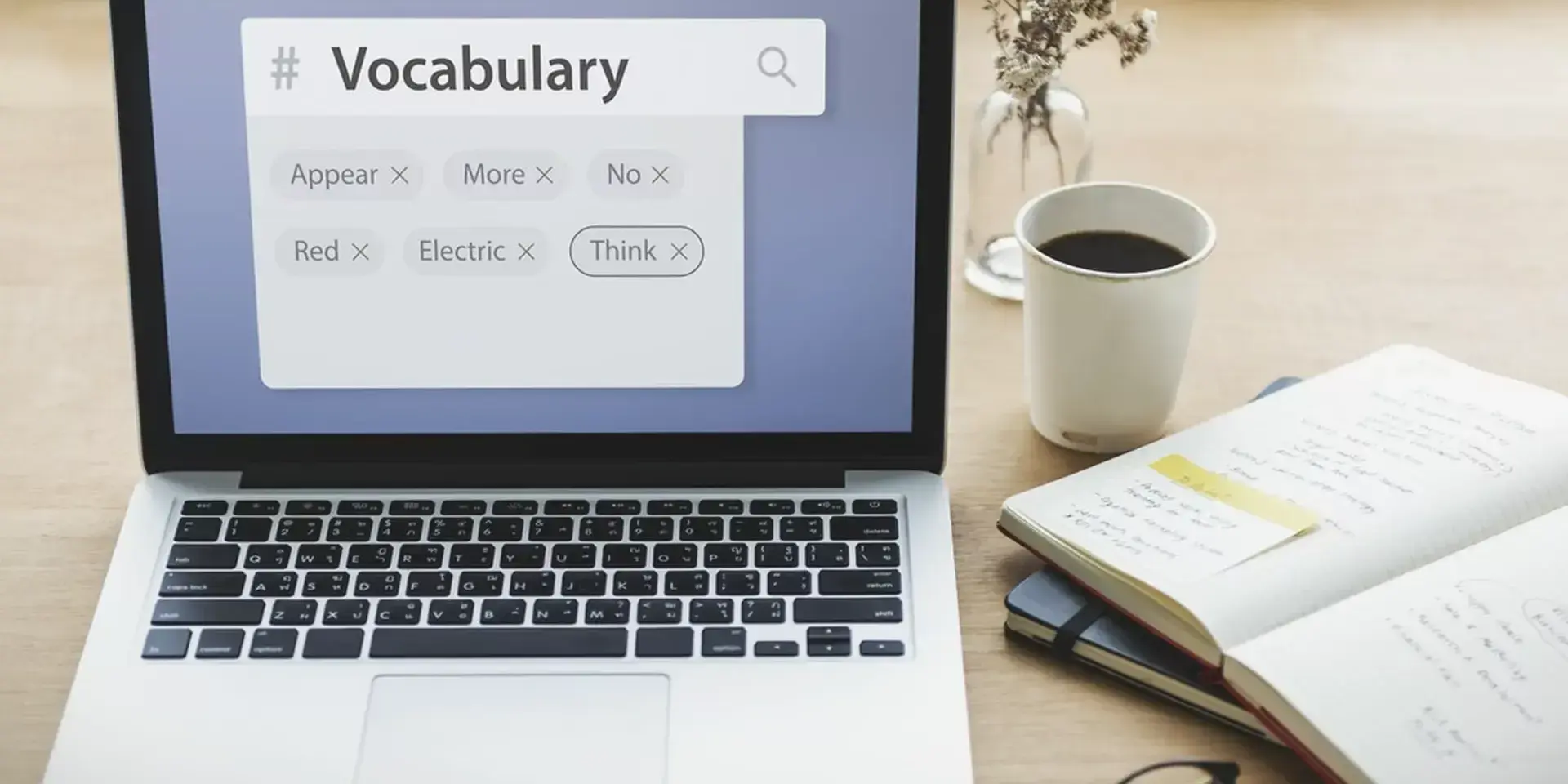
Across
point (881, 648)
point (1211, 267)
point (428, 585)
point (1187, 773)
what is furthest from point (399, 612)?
point (1211, 267)

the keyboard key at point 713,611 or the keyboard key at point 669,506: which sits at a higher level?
the keyboard key at point 669,506

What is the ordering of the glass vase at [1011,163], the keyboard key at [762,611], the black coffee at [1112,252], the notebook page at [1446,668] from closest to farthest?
1. the notebook page at [1446,668]
2. the keyboard key at [762,611]
3. the black coffee at [1112,252]
4. the glass vase at [1011,163]

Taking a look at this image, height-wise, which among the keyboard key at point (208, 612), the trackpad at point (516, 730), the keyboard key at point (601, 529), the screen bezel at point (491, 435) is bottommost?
the trackpad at point (516, 730)

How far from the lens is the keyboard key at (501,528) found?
801mm

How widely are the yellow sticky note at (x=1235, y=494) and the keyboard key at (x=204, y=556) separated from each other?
1.49 feet

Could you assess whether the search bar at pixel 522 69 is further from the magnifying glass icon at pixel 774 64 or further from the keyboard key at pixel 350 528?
the keyboard key at pixel 350 528

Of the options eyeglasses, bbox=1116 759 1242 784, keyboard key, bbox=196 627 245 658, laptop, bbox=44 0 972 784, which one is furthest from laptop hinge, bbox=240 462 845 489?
eyeglasses, bbox=1116 759 1242 784

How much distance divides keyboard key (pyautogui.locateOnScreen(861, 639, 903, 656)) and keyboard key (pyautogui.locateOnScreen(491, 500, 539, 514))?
182mm

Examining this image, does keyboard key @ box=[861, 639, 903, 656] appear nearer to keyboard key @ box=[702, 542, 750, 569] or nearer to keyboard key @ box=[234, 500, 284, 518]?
keyboard key @ box=[702, 542, 750, 569]

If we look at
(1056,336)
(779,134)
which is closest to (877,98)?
(779,134)

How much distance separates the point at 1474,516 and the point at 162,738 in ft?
1.97

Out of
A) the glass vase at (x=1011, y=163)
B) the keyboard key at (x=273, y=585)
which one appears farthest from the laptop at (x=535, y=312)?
the glass vase at (x=1011, y=163)

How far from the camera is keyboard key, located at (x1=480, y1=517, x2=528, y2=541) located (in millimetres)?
801

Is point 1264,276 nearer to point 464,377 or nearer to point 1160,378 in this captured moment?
point 1160,378
